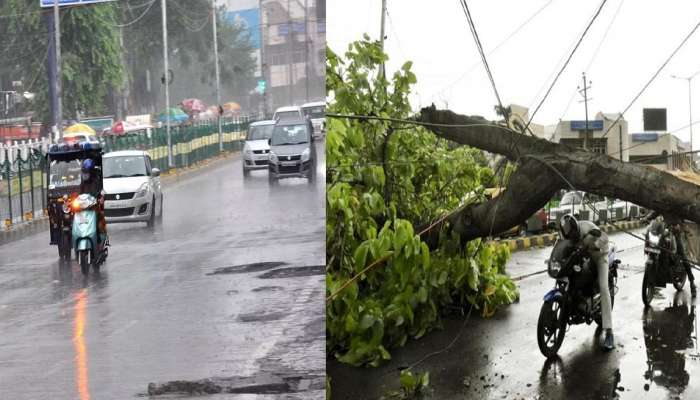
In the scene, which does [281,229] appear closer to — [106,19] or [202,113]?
[202,113]

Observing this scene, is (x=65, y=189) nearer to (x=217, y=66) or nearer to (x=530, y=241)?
(x=217, y=66)

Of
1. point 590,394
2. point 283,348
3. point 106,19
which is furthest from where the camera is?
point 590,394

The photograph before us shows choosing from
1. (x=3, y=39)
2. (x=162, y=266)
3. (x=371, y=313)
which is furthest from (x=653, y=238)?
(x=3, y=39)

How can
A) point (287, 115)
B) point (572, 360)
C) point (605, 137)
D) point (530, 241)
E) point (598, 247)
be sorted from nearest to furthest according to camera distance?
1. point (287, 115)
2. point (605, 137)
3. point (598, 247)
4. point (572, 360)
5. point (530, 241)

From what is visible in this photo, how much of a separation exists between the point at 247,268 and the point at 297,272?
217 mm

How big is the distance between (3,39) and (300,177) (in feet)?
4.76

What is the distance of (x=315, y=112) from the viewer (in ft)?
12.9

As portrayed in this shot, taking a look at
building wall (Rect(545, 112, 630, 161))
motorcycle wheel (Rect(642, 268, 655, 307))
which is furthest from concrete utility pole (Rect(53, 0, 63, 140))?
motorcycle wheel (Rect(642, 268, 655, 307))

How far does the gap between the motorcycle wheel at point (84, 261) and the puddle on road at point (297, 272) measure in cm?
76

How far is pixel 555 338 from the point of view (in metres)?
5.74

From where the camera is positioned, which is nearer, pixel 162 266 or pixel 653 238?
pixel 162 266

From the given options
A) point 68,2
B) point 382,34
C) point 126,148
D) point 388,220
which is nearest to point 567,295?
point 388,220

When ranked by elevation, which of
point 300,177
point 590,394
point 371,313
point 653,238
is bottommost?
point 590,394

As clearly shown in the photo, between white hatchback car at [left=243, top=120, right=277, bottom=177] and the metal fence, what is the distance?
0.12ft
